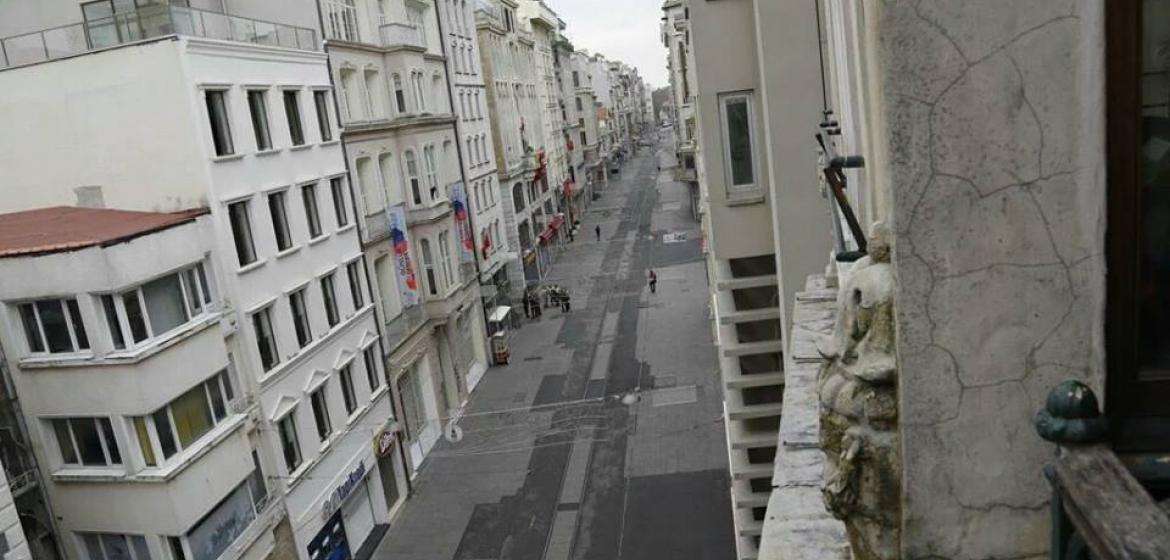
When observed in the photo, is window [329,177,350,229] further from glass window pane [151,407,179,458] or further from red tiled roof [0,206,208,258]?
glass window pane [151,407,179,458]

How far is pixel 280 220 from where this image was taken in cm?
2262

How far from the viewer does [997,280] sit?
8.29ft

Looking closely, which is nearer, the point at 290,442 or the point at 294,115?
the point at 290,442

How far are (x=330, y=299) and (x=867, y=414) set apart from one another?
78.3 ft

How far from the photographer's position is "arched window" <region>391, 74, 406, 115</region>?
32.3 m

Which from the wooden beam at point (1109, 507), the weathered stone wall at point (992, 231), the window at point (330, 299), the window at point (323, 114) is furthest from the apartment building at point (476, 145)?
the wooden beam at point (1109, 507)

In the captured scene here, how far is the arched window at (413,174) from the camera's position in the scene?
3269 centimetres

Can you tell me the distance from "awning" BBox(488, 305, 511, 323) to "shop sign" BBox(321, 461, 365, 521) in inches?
667

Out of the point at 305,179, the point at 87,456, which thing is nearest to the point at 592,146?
the point at 305,179

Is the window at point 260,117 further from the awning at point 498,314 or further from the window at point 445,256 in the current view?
the awning at point 498,314

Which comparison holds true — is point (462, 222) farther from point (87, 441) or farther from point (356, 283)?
point (87, 441)

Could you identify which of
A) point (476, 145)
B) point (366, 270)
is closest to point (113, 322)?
point (366, 270)

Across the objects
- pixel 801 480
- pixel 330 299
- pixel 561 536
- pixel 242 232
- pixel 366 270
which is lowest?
pixel 561 536

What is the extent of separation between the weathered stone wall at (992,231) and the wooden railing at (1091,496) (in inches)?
9.1
